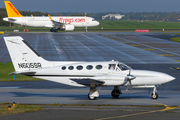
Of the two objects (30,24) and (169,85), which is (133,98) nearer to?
(169,85)

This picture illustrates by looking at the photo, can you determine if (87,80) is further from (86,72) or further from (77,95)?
(77,95)

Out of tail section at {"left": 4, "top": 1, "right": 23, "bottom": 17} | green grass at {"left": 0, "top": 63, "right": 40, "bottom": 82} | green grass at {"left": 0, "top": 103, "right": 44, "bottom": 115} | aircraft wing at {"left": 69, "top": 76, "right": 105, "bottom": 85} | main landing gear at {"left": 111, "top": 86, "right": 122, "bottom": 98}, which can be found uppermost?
tail section at {"left": 4, "top": 1, "right": 23, "bottom": 17}

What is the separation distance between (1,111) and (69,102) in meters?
4.97

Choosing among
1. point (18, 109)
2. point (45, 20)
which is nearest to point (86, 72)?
point (18, 109)

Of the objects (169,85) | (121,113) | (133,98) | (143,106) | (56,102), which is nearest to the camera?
(121,113)

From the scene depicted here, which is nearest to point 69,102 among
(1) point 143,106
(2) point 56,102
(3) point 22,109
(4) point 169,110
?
(2) point 56,102

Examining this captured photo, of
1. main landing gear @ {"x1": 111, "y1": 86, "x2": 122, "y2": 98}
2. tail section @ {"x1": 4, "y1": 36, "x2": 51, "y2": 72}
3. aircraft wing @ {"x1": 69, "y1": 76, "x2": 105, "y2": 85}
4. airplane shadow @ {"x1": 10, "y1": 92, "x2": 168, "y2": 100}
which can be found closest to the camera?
aircraft wing @ {"x1": 69, "y1": 76, "x2": 105, "y2": 85}

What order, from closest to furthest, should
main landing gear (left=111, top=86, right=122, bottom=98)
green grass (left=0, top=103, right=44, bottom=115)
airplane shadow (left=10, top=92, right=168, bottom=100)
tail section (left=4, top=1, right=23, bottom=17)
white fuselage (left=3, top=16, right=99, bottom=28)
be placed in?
green grass (left=0, top=103, right=44, bottom=115) → main landing gear (left=111, top=86, right=122, bottom=98) → airplane shadow (left=10, top=92, right=168, bottom=100) → tail section (left=4, top=1, right=23, bottom=17) → white fuselage (left=3, top=16, right=99, bottom=28)

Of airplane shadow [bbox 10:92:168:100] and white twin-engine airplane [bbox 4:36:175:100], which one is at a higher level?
white twin-engine airplane [bbox 4:36:175:100]

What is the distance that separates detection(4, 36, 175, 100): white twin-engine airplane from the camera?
827 inches

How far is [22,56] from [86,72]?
16.3 ft

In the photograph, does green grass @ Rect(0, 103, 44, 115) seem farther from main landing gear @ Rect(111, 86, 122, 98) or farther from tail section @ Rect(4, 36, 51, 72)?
main landing gear @ Rect(111, 86, 122, 98)

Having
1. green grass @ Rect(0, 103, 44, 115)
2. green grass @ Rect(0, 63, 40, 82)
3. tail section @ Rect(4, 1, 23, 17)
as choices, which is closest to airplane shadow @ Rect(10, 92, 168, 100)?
green grass @ Rect(0, 103, 44, 115)

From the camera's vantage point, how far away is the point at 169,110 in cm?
1836
